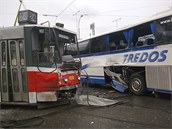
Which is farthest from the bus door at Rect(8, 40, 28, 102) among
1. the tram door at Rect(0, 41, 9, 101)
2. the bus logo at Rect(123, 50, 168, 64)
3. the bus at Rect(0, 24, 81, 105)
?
the bus logo at Rect(123, 50, 168, 64)

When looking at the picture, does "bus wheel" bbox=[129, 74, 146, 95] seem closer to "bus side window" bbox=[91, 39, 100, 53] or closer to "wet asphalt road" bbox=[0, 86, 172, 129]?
"wet asphalt road" bbox=[0, 86, 172, 129]

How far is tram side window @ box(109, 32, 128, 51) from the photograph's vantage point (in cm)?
1253

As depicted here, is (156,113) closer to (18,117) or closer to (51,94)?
(51,94)

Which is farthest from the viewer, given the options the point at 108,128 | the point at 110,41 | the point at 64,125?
the point at 110,41

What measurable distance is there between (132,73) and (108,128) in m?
5.89

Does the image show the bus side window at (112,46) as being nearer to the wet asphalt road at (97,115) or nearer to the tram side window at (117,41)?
the tram side window at (117,41)

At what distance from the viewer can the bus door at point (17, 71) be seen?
9.11 meters

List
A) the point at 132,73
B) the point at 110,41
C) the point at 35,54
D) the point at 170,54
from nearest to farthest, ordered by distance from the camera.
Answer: the point at 35,54, the point at 170,54, the point at 132,73, the point at 110,41

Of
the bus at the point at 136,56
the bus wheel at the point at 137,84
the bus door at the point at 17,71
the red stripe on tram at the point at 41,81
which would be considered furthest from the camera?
the bus wheel at the point at 137,84

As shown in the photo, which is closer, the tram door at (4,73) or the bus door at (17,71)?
the bus door at (17,71)

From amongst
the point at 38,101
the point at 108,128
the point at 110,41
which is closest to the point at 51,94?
the point at 38,101

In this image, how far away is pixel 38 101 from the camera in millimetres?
9109

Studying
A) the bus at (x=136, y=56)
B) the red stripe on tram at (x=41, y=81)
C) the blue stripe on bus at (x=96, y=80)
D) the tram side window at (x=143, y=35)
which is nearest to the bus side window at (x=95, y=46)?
the bus at (x=136, y=56)

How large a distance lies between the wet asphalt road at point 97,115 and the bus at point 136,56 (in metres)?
1.12
